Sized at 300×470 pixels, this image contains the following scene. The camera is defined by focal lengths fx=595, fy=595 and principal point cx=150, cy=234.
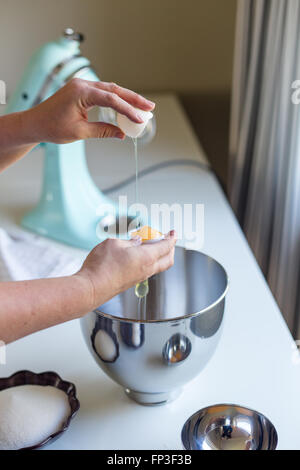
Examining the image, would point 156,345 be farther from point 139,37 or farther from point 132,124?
point 139,37

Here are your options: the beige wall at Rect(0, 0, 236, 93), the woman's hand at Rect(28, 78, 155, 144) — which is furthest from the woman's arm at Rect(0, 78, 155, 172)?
the beige wall at Rect(0, 0, 236, 93)

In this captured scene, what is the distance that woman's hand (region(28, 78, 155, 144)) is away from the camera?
2.42ft

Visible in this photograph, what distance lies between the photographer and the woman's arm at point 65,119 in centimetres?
75

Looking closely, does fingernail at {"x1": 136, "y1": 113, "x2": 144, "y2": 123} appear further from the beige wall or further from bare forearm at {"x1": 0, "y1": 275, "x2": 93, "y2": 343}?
the beige wall

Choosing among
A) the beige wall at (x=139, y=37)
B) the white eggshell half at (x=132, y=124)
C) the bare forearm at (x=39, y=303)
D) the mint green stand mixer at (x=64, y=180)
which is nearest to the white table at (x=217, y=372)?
the mint green stand mixer at (x=64, y=180)

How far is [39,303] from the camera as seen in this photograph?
57cm

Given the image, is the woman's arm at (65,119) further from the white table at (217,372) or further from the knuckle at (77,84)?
the white table at (217,372)

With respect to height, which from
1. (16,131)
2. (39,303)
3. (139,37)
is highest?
(139,37)

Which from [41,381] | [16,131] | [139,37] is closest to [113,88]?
[16,131]

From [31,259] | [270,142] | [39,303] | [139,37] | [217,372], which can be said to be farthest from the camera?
[139,37]

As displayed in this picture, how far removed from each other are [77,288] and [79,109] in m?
0.29

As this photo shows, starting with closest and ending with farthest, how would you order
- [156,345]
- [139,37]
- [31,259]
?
[156,345] → [31,259] → [139,37]
